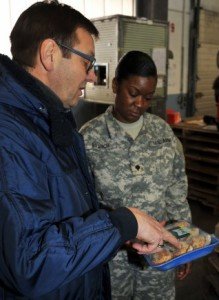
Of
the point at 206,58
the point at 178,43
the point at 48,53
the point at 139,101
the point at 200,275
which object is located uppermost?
the point at 178,43

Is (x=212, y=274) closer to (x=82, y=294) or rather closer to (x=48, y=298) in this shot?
(x=82, y=294)

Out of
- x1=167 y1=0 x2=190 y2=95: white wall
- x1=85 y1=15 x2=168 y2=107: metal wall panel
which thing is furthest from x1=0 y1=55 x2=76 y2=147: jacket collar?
x1=167 y1=0 x2=190 y2=95: white wall

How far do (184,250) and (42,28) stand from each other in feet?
3.48

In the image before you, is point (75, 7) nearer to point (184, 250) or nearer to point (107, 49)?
point (107, 49)

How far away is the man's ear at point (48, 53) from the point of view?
3.40ft

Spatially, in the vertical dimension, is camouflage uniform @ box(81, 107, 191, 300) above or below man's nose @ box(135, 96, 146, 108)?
below

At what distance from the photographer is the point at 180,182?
183 centimetres

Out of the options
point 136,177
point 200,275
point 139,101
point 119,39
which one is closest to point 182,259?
point 136,177

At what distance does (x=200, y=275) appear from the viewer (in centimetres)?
283

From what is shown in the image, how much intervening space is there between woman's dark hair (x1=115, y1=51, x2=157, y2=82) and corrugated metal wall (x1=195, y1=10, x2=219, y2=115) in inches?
189

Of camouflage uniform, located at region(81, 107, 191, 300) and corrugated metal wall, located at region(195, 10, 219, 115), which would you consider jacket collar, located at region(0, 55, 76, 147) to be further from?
corrugated metal wall, located at region(195, 10, 219, 115)

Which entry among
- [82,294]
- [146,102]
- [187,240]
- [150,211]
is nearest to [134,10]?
[146,102]

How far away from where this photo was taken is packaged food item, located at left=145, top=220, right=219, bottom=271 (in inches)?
51.9

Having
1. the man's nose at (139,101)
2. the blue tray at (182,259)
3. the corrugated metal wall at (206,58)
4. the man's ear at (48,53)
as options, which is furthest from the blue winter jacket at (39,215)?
the corrugated metal wall at (206,58)
